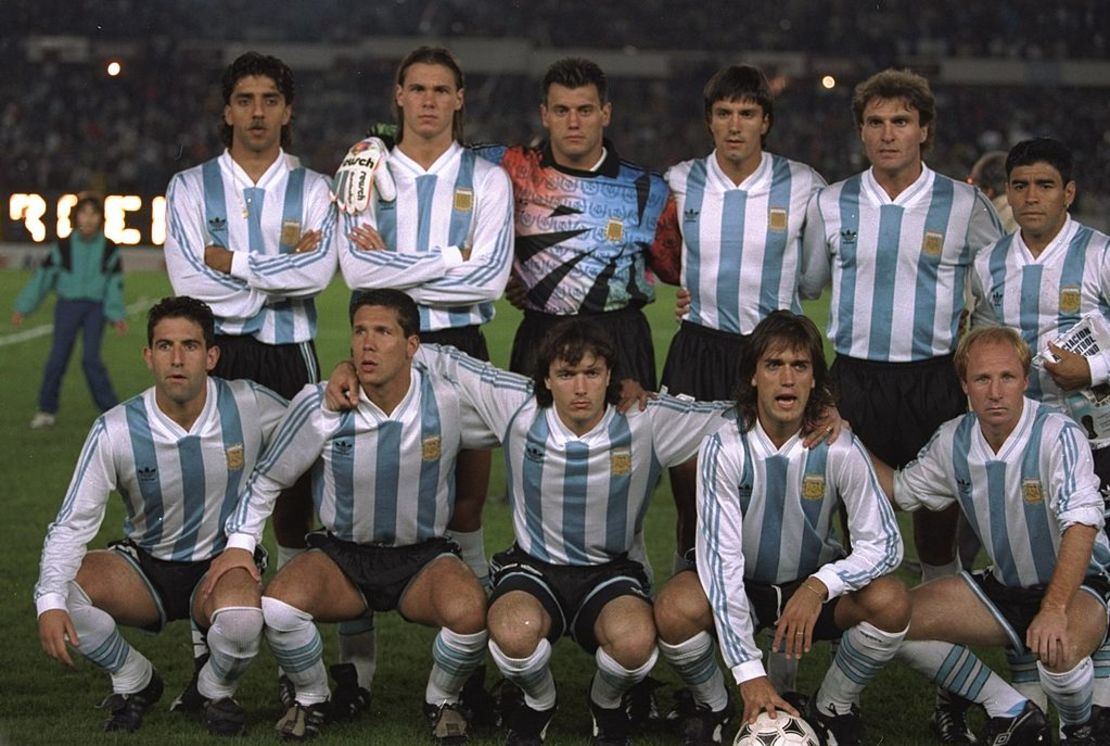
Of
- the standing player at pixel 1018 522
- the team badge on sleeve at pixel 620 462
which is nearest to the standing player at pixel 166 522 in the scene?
the team badge on sleeve at pixel 620 462

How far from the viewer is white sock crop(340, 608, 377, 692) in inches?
183

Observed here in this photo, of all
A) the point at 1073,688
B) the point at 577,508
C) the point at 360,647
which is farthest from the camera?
the point at 360,647

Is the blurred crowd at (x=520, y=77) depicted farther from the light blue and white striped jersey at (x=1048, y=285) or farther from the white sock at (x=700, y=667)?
the white sock at (x=700, y=667)

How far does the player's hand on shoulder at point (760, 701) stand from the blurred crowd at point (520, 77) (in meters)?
26.7

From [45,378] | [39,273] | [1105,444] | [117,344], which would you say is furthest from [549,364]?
[117,344]

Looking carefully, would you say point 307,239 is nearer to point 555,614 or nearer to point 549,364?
point 549,364

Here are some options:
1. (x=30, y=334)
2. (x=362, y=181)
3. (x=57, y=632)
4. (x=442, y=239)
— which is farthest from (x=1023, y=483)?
(x=30, y=334)

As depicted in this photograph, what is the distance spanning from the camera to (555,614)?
13.8 feet

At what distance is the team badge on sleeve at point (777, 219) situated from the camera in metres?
4.82

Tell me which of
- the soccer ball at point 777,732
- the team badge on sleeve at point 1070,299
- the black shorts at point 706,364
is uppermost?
the team badge on sleeve at point 1070,299

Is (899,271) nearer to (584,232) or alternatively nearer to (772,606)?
(584,232)

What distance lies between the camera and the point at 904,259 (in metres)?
4.68

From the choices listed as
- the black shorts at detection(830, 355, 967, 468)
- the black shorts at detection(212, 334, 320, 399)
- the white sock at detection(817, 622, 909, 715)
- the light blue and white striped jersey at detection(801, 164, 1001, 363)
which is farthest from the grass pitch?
the light blue and white striped jersey at detection(801, 164, 1001, 363)

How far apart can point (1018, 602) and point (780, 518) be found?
670 millimetres
